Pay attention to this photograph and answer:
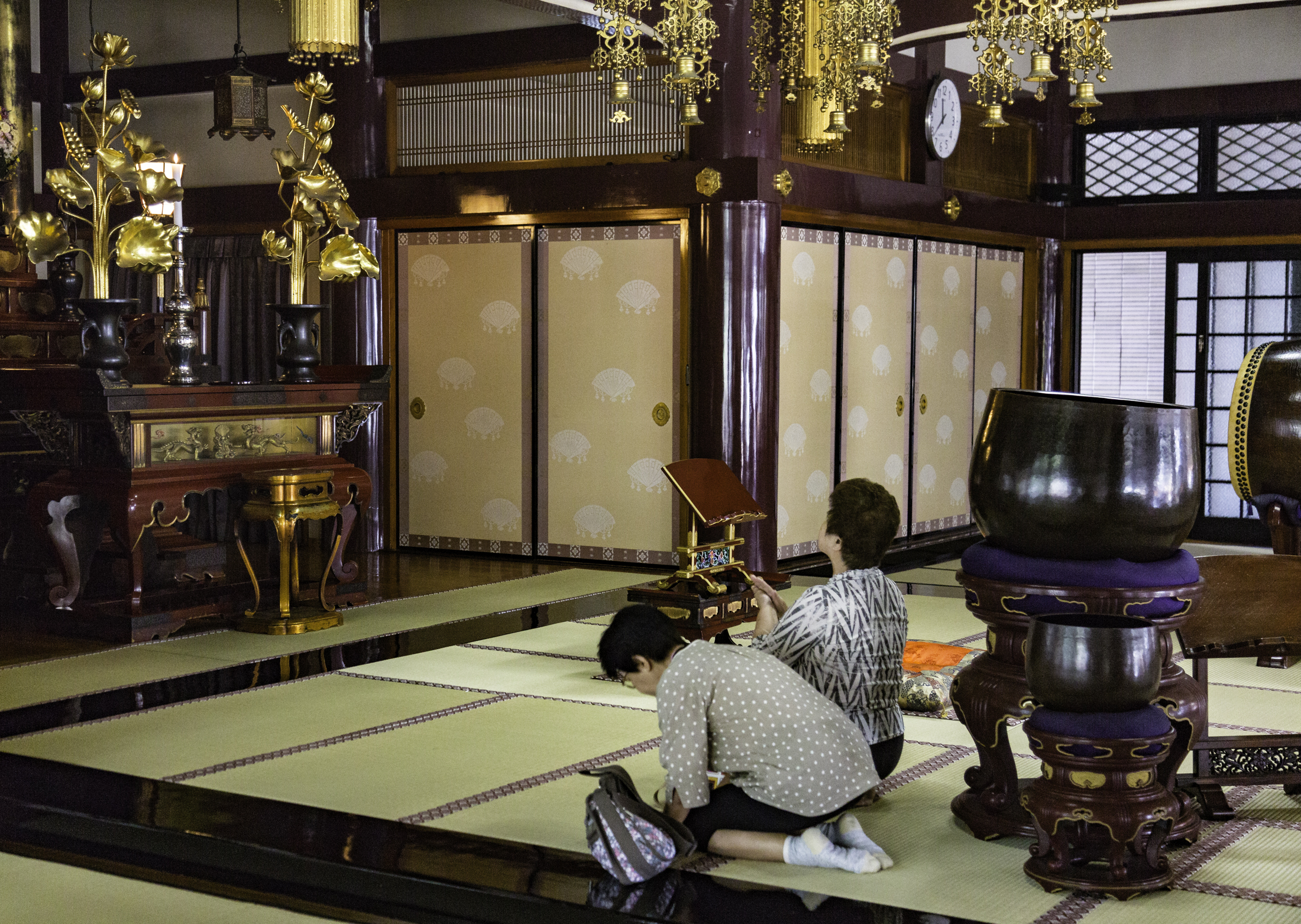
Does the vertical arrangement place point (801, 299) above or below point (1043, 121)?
below

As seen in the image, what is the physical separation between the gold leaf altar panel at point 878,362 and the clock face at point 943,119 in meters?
0.57

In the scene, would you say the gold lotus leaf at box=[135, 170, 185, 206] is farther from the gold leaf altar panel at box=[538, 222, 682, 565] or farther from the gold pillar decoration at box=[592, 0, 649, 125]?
the gold leaf altar panel at box=[538, 222, 682, 565]

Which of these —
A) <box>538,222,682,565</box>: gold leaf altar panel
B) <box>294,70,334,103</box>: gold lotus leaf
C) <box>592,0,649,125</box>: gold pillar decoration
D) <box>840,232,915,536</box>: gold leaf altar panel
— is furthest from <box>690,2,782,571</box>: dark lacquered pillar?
<box>592,0,649,125</box>: gold pillar decoration

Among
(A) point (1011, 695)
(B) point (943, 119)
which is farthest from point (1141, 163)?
(A) point (1011, 695)

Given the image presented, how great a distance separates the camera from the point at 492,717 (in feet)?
14.2

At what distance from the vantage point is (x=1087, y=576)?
313 centimetres

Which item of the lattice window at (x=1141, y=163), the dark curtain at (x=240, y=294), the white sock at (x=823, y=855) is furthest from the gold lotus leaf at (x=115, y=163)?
the lattice window at (x=1141, y=163)

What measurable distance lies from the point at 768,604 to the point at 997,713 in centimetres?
61

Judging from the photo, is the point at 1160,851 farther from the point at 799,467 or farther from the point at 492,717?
the point at 799,467

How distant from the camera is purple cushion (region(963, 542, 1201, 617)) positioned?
3113mm

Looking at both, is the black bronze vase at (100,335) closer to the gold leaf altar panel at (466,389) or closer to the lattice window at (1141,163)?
the gold leaf altar panel at (466,389)

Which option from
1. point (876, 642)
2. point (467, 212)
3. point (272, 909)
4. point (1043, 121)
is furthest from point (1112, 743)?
point (1043, 121)

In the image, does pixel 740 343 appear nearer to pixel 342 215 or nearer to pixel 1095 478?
pixel 342 215

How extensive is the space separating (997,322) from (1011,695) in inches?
257
